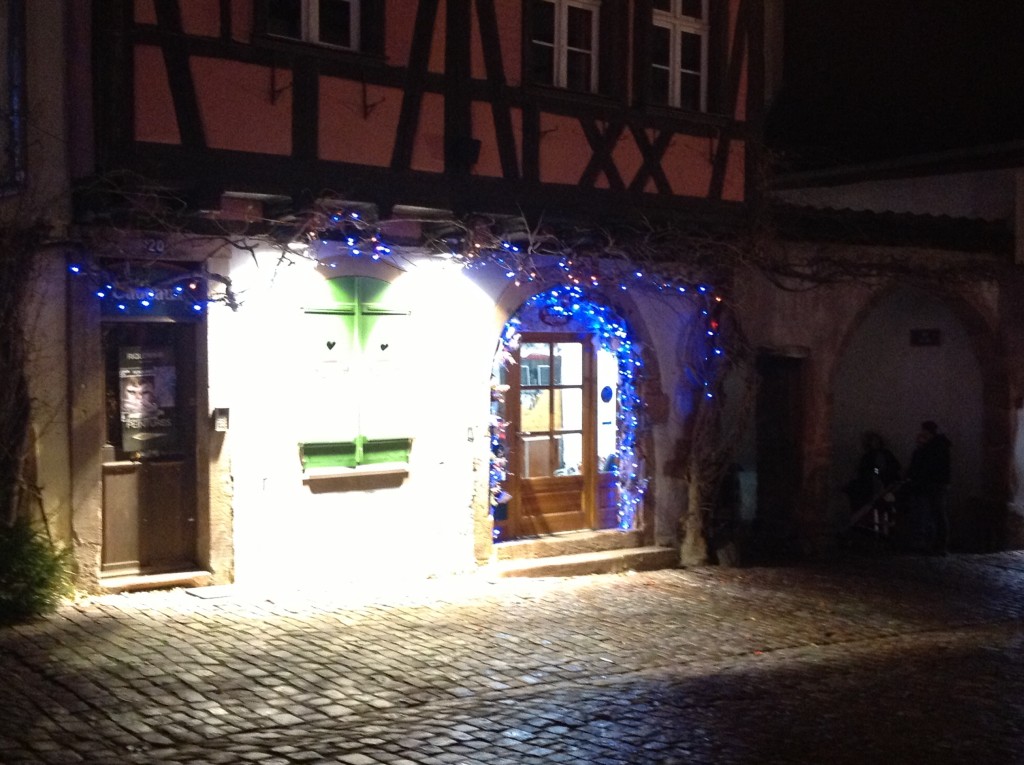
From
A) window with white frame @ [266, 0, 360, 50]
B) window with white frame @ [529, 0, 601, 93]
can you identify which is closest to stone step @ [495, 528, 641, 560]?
window with white frame @ [529, 0, 601, 93]

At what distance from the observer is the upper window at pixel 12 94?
28.6 feet

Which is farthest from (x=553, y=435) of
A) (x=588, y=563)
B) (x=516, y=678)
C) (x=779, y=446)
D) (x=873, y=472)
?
(x=873, y=472)

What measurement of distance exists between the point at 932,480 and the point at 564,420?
4350 millimetres

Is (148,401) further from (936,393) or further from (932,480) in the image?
(936,393)

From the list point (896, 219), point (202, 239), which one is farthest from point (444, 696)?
point (896, 219)

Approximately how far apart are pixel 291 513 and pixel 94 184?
9.72ft

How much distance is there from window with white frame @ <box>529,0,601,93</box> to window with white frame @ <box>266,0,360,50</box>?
1.65 meters

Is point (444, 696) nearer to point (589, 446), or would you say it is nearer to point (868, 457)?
point (589, 446)

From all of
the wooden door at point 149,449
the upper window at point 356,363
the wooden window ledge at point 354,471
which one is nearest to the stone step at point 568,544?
the wooden window ledge at point 354,471

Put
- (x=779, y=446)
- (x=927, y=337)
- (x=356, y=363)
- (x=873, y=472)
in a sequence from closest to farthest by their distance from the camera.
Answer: (x=356, y=363) → (x=779, y=446) → (x=873, y=472) → (x=927, y=337)

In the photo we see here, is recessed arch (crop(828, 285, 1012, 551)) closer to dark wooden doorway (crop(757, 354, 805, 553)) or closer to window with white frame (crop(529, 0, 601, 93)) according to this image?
dark wooden doorway (crop(757, 354, 805, 553))

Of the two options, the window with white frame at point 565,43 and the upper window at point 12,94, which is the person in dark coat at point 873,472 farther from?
the upper window at point 12,94

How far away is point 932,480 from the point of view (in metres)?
13.4

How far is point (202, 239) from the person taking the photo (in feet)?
30.6
